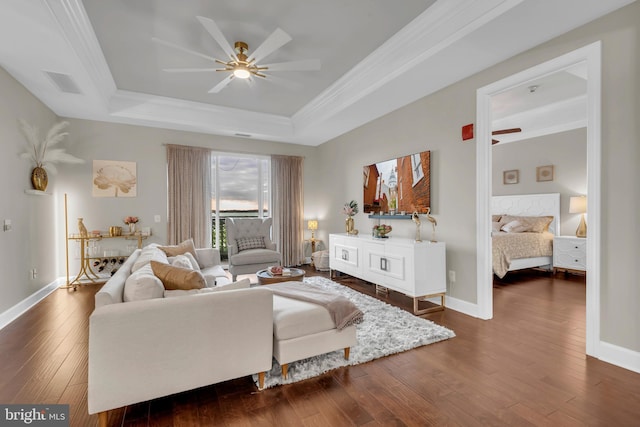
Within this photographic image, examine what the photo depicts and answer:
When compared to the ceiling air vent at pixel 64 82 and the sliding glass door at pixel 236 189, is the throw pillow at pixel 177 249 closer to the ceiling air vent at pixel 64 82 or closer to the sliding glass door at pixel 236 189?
the sliding glass door at pixel 236 189

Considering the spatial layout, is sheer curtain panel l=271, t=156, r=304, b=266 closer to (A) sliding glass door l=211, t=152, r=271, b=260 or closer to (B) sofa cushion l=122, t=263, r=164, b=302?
(A) sliding glass door l=211, t=152, r=271, b=260

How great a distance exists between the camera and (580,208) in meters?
5.25

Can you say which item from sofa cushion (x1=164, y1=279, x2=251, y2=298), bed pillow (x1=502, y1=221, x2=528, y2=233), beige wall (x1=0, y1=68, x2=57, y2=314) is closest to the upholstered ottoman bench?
sofa cushion (x1=164, y1=279, x2=251, y2=298)

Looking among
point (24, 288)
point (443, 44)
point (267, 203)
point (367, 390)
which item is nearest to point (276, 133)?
point (267, 203)

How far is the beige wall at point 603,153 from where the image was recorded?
221 centimetres

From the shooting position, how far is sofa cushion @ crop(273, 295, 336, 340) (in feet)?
6.73

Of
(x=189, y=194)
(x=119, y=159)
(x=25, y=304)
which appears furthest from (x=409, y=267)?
(x=119, y=159)

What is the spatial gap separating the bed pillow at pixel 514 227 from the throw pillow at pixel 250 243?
4907 mm

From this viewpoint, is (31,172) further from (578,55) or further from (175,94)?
(578,55)

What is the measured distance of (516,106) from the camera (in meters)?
5.18

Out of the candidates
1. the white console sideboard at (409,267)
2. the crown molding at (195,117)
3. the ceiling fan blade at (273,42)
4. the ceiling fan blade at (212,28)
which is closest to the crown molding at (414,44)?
the ceiling fan blade at (273,42)

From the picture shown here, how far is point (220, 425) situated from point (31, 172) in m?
4.30

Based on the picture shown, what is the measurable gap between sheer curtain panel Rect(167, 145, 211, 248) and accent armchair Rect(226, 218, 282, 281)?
3.03 feet

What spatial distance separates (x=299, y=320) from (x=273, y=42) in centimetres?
242
